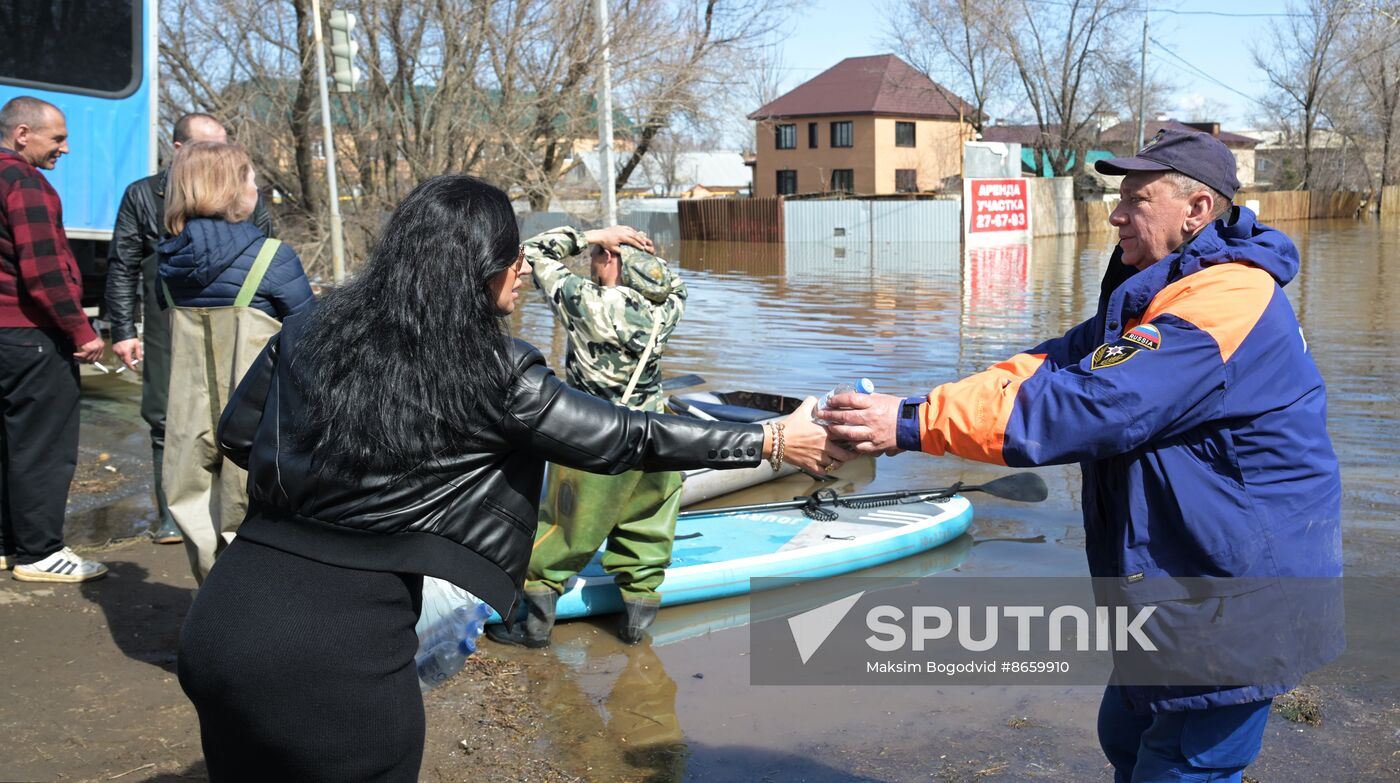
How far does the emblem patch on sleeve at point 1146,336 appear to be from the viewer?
8.27ft

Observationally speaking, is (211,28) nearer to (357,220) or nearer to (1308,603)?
(357,220)

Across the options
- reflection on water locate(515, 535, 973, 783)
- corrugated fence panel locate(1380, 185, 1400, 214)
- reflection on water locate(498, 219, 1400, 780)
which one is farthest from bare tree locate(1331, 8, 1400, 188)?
reflection on water locate(515, 535, 973, 783)

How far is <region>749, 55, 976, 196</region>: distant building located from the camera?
190 feet

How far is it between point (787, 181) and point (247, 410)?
59.2 m

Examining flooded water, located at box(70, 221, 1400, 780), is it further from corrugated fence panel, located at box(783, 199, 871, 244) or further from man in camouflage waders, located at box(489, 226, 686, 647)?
corrugated fence panel, located at box(783, 199, 871, 244)

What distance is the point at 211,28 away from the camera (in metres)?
18.8

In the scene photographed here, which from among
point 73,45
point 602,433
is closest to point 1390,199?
point 73,45

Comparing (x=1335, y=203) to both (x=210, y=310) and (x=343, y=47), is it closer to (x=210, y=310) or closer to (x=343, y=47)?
(x=343, y=47)

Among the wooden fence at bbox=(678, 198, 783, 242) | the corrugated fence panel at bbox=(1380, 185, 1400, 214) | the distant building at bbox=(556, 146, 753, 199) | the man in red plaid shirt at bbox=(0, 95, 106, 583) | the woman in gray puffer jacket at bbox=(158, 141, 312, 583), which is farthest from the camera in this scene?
the distant building at bbox=(556, 146, 753, 199)

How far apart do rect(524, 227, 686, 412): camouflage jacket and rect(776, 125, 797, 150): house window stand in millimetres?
55673

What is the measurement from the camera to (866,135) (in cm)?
5806

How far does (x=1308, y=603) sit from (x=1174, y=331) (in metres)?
0.71

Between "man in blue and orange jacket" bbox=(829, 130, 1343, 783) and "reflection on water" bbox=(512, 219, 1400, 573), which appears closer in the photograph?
"man in blue and orange jacket" bbox=(829, 130, 1343, 783)

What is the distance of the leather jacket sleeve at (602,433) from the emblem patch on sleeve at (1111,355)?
83cm
